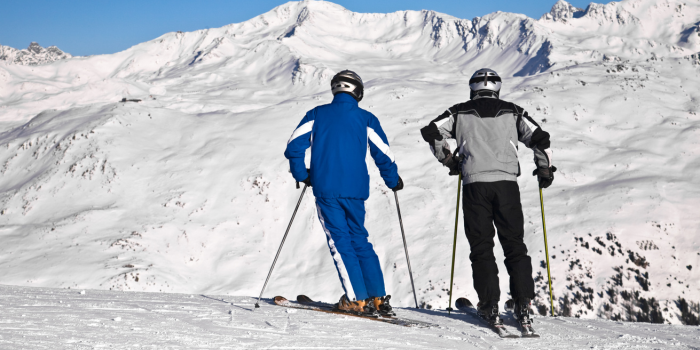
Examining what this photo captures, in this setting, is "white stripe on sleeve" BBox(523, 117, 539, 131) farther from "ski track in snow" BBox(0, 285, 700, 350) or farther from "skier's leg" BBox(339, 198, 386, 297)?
"ski track in snow" BBox(0, 285, 700, 350)

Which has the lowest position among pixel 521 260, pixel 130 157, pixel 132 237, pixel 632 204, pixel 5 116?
pixel 521 260

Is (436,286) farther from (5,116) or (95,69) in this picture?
(95,69)

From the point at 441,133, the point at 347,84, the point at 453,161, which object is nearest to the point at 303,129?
the point at 347,84

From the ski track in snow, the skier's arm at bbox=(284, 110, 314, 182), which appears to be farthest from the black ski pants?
the skier's arm at bbox=(284, 110, 314, 182)

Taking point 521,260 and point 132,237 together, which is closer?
point 521,260

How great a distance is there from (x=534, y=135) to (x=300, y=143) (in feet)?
8.82

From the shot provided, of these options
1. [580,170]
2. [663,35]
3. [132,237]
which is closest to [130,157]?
[132,237]

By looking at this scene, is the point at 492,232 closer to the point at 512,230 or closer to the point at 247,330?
the point at 512,230

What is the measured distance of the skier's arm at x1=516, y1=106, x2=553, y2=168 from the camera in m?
5.48

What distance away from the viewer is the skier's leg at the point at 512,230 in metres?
5.36

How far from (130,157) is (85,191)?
126 inches

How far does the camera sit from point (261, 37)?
133m

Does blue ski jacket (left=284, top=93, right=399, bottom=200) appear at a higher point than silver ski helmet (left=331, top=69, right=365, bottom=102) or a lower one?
lower

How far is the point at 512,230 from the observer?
→ 544 centimetres
